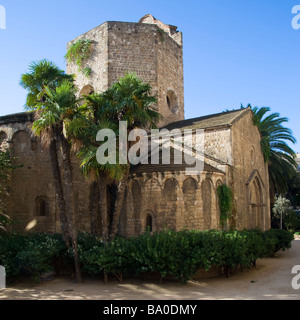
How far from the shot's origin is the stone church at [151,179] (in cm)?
1431

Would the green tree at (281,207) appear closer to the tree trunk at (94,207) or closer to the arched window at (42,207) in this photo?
the tree trunk at (94,207)

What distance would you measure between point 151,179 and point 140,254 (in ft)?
13.8

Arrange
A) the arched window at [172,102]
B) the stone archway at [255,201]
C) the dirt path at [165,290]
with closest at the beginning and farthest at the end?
the dirt path at [165,290] → the stone archway at [255,201] → the arched window at [172,102]

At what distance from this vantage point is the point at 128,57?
21469 millimetres

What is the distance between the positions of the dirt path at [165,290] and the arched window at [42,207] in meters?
3.89

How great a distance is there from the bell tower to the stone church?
0.21ft

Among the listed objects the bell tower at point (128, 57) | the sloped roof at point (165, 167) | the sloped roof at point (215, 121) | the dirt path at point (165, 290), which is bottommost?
the dirt path at point (165, 290)

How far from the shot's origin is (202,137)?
690 inches

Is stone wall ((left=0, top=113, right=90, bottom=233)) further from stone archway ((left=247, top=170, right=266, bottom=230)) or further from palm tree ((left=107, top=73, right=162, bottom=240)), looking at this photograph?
stone archway ((left=247, top=170, right=266, bottom=230))

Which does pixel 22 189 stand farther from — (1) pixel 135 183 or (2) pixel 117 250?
(2) pixel 117 250

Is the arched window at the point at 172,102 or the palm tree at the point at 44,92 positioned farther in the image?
the arched window at the point at 172,102

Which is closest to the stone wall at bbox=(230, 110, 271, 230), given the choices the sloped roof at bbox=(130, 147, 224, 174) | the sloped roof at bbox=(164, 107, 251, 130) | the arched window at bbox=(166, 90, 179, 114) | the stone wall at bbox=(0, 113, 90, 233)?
the sloped roof at bbox=(164, 107, 251, 130)

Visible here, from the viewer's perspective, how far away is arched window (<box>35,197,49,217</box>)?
14916 millimetres

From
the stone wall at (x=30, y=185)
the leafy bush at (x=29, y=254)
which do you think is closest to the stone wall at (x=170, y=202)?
the stone wall at (x=30, y=185)
